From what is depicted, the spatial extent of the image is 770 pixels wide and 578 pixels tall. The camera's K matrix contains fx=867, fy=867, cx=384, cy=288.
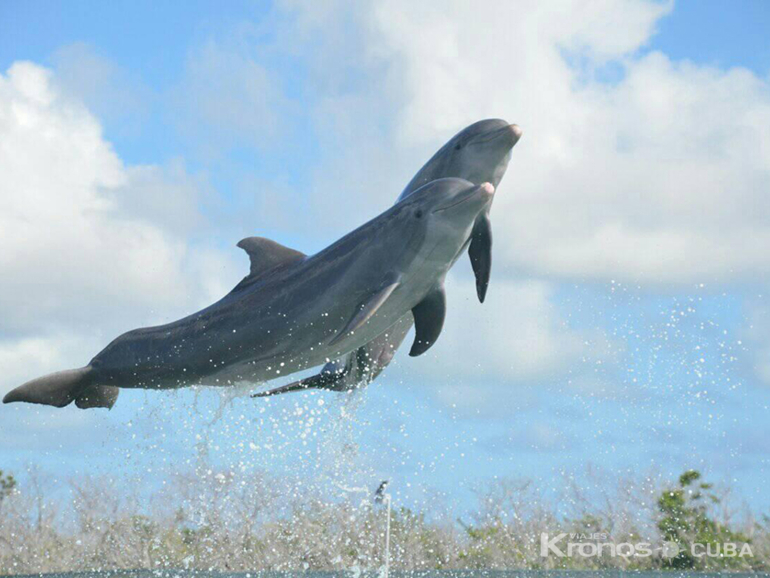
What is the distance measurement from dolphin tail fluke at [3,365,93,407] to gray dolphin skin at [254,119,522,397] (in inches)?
84.9

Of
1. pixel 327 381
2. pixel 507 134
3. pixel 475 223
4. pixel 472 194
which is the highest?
pixel 507 134

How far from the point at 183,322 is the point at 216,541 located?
16.3 meters

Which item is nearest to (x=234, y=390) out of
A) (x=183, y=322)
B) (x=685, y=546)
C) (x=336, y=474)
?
(x=183, y=322)

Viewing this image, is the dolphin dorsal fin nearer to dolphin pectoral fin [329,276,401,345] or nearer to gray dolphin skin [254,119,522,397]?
gray dolphin skin [254,119,522,397]

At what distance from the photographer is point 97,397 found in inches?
404

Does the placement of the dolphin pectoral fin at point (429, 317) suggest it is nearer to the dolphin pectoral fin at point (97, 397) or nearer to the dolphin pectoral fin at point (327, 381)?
the dolphin pectoral fin at point (327, 381)

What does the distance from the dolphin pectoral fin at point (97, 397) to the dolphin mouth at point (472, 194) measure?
4.66m

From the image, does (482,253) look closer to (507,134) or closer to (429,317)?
(429,317)

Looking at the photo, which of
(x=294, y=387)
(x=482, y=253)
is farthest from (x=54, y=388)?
(x=482, y=253)

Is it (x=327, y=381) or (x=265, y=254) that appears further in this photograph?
(x=327, y=381)

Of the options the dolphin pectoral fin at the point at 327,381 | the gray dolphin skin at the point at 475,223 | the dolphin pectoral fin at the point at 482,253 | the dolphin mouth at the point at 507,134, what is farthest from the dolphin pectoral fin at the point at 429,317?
the dolphin mouth at the point at 507,134

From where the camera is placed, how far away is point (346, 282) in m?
8.56

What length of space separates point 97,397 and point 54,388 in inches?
20.0

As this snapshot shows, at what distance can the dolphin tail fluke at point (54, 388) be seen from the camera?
10.1m
